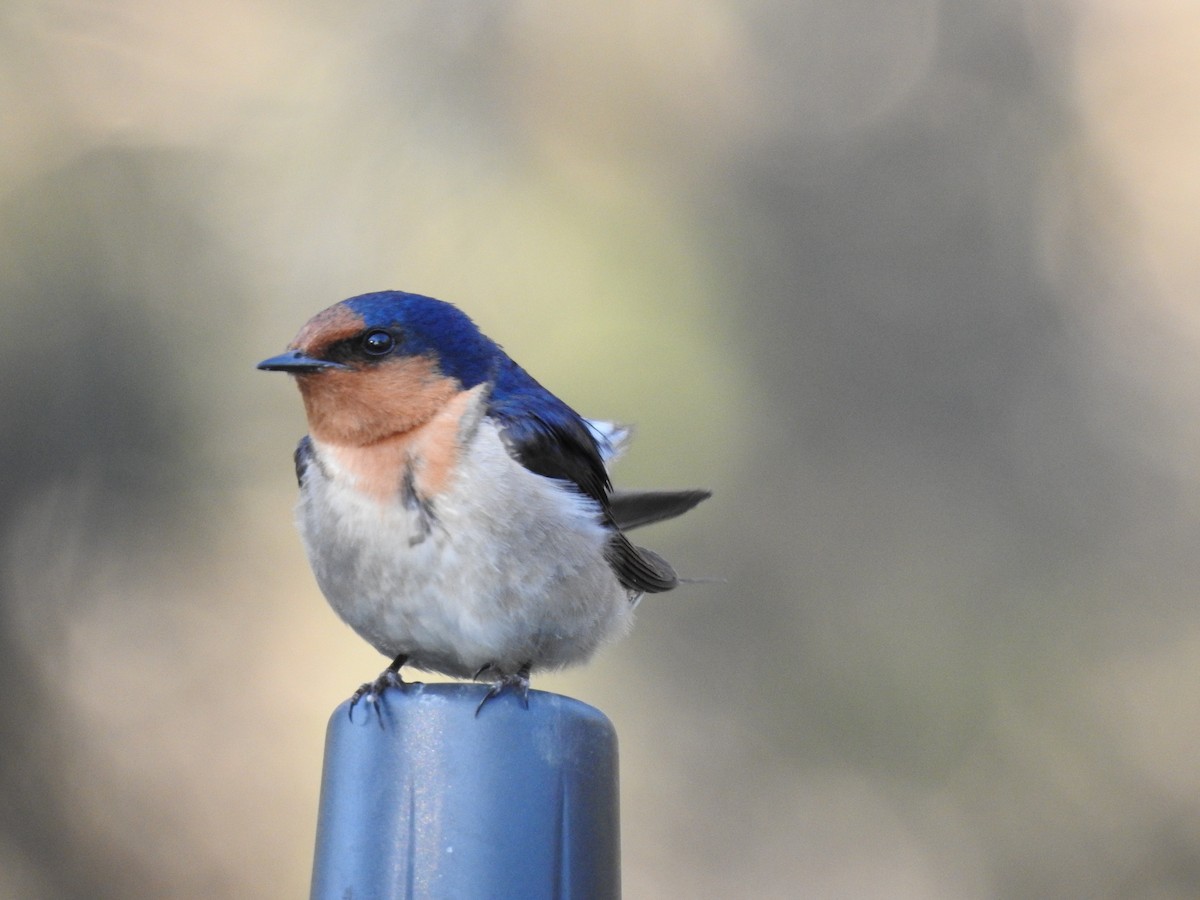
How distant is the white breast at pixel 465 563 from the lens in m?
2.47

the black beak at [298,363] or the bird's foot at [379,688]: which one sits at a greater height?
the black beak at [298,363]

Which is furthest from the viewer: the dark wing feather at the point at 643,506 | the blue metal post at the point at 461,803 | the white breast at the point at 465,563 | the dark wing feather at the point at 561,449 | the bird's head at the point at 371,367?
the dark wing feather at the point at 643,506

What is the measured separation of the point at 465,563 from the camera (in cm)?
246

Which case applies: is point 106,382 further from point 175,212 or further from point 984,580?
point 984,580

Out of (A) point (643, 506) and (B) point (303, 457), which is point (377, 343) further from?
(A) point (643, 506)

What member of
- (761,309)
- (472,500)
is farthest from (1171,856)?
(472,500)

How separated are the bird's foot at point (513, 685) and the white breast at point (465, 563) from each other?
0.06 feet

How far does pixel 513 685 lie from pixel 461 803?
1.36ft

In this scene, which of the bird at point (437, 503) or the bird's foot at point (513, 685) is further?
the bird at point (437, 503)

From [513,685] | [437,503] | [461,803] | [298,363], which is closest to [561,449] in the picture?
[437,503]

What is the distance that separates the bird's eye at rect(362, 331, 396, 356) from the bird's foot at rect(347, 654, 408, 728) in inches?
19.7

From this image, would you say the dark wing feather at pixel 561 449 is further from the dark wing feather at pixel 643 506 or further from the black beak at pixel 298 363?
the black beak at pixel 298 363

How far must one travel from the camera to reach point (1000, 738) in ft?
21.8

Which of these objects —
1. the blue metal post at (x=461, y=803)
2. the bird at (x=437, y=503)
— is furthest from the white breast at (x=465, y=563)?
the blue metal post at (x=461, y=803)
